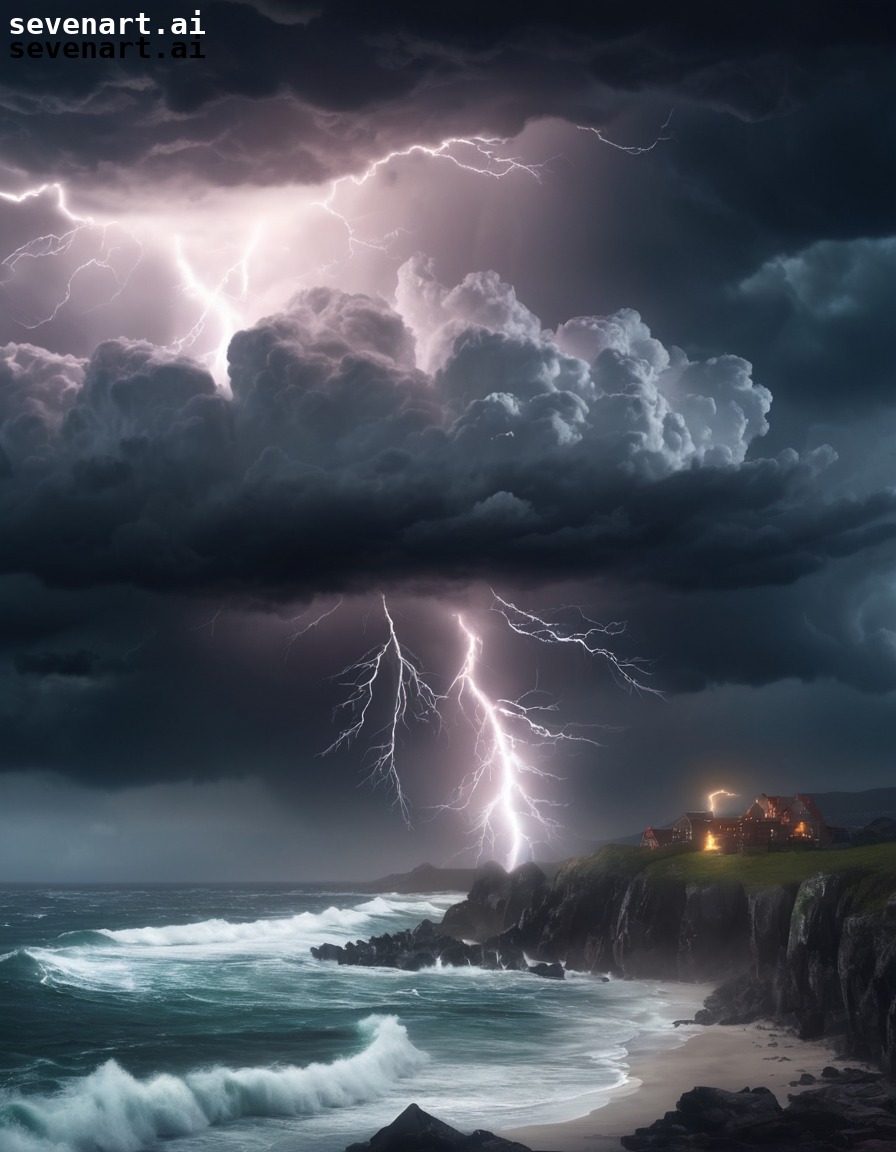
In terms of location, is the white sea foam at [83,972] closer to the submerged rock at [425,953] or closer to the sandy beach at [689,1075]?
the submerged rock at [425,953]

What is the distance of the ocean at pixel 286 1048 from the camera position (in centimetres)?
3188

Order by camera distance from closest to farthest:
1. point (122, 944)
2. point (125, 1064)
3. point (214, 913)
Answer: point (125, 1064)
point (122, 944)
point (214, 913)

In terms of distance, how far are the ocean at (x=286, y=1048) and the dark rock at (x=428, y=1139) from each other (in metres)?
3.53

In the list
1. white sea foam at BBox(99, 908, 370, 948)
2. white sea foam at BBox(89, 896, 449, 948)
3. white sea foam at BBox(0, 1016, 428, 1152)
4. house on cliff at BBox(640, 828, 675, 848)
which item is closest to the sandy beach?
white sea foam at BBox(0, 1016, 428, 1152)

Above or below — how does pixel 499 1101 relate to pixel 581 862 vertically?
below

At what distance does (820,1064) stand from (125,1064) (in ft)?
80.2

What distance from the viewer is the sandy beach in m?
28.8

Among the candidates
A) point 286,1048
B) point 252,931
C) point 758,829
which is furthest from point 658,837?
point 286,1048

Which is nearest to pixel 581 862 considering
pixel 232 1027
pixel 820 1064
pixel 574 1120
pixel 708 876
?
pixel 708 876

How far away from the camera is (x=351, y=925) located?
11988cm

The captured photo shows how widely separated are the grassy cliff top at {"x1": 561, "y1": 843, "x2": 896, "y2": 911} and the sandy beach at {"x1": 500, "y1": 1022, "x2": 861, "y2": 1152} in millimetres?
6211

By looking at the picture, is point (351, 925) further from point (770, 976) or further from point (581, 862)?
point (770, 976)

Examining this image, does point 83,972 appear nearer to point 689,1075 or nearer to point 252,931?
point 252,931

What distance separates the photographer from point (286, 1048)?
143ft
